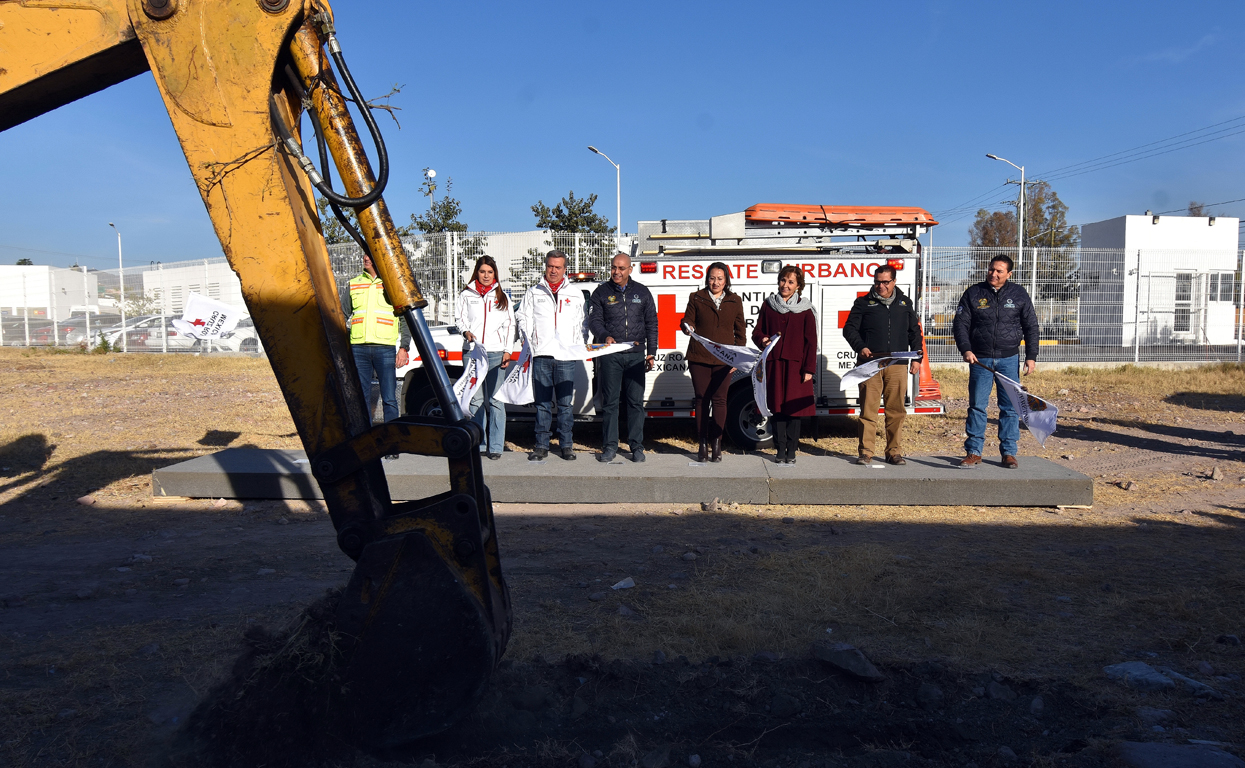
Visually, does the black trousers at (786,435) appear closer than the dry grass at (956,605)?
No

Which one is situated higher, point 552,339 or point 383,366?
point 552,339

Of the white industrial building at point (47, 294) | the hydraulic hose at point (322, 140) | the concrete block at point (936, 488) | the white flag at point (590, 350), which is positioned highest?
the white industrial building at point (47, 294)

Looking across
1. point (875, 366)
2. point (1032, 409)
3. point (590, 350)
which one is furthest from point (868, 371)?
point (590, 350)

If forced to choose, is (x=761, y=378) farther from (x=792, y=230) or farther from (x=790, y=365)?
(x=792, y=230)

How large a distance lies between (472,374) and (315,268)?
5.12 meters

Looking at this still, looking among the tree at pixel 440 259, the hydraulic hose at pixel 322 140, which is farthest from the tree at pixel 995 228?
the hydraulic hose at pixel 322 140

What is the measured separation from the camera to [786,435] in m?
7.96

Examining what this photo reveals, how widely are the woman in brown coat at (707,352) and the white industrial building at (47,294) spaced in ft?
88.3

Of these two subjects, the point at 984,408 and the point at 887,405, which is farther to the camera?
the point at 887,405

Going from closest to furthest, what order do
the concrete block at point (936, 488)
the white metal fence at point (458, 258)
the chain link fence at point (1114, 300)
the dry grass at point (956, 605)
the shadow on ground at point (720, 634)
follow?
the shadow on ground at point (720, 634) → the dry grass at point (956, 605) → the concrete block at point (936, 488) → the white metal fence at point (458, 258) → the chain link fence at point (1114, 300)

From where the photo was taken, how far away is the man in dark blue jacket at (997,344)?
297 inches

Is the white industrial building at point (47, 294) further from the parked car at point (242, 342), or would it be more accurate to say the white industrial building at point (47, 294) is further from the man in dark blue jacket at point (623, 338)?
the man in dark blue jacket at point (623, 338)

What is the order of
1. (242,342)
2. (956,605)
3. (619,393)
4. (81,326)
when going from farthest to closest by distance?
(81,326)
(242,342)
(619,393)
(956,605)

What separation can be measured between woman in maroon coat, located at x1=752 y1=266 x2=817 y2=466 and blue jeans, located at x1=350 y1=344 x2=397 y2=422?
3.78 metres
